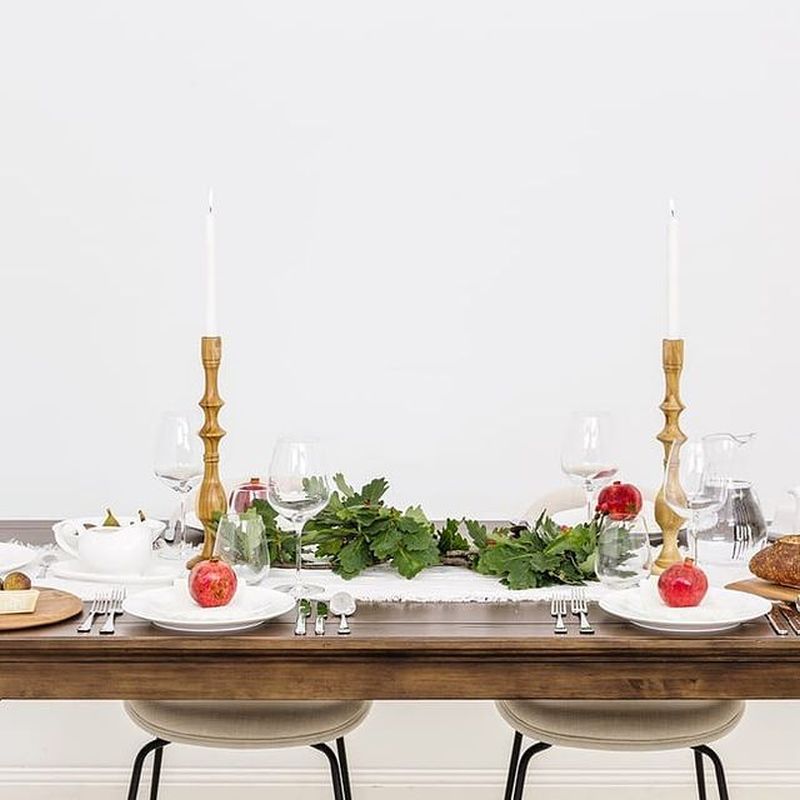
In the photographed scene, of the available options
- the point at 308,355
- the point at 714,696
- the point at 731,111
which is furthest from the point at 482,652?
the point at 731,111

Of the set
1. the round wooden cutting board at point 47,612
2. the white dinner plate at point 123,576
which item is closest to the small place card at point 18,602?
the round wooden cutting board at point 47,612

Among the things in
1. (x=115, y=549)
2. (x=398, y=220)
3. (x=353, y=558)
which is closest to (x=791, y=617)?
(x=353, y=558)

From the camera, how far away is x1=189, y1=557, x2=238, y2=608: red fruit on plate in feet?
5.71

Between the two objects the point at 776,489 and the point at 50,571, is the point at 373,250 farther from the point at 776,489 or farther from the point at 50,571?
the point at 50,571

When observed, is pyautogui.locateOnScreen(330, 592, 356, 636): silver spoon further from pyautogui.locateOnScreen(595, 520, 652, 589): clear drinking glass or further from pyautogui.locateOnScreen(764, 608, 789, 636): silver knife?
pyautogui.locateOnScreen(764, 608, 789, 636): silver knife

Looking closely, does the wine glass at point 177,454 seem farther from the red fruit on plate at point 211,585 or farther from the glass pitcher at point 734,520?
the glass pitcher at point 734,520

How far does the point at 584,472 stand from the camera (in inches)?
84.4

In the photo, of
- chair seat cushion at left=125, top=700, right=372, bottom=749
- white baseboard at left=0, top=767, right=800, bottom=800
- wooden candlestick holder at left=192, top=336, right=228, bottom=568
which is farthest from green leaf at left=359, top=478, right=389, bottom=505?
white baseboard at left=0, top=767, right=800, bottom=800

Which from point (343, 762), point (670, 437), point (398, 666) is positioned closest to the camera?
point (398, 666)

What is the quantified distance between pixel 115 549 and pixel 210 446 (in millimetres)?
201

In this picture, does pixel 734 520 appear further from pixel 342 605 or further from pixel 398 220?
pixel 398 220

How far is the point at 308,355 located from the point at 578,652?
204 centimetres

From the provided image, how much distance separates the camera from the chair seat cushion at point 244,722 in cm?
207

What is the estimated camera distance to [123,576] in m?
2.01
